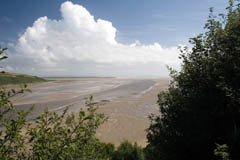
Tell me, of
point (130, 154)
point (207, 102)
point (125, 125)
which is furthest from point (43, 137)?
point (125, 125)

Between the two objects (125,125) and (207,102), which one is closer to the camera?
(207,102)

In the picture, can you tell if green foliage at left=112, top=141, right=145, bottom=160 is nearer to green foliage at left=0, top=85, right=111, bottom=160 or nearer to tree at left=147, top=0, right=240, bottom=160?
tree at left=147, top=0, right=240, bottom=160

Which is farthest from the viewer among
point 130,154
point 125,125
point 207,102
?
point 125,125

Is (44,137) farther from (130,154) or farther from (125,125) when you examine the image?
(125,125)

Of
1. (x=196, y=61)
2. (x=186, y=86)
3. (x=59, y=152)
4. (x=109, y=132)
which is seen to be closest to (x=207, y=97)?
(x=186, y=86)

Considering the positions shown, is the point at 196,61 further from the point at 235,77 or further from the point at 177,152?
the point at 177,152

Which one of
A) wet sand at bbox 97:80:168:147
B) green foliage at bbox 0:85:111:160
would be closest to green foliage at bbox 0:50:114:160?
green foliage at bbox 0:85:111:160

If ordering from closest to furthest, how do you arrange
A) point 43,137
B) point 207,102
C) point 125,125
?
point 43,137
point 207,102
point 125,125

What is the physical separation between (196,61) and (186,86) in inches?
53.9

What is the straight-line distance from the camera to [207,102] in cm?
632

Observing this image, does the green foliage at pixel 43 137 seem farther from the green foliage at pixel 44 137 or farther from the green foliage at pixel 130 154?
the green foliage at pixel 130 154

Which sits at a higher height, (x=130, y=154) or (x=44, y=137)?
(x=44, y=137)

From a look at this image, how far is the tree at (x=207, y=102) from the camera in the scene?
5.70 metres

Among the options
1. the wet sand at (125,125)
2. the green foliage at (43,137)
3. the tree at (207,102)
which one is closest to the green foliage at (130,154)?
the tree at (207,102)
